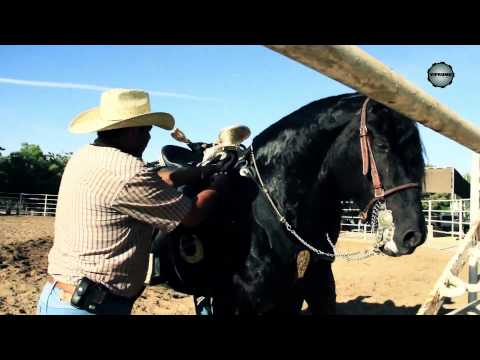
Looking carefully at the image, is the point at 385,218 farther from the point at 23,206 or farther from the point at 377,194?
the point at 23,206

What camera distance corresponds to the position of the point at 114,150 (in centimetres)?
183

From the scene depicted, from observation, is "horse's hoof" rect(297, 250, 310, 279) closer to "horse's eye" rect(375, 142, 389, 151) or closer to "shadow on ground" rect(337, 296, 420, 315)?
"horse's eye" rect(375, 142, 389, 151)

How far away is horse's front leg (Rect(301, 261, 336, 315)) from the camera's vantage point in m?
2.86

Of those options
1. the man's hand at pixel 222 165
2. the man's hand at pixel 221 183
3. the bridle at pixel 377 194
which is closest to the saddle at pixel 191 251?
the man's hand at pixel 222 165

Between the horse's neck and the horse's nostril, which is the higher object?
the horse's neck

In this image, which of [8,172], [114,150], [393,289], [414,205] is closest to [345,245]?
[393,289]

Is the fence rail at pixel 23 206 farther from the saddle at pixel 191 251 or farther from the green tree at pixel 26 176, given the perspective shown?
the saddle at pixel 191 251

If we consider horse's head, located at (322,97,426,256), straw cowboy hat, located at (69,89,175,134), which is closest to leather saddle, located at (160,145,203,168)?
straw cowboy hat, located at (69,89,175,134)

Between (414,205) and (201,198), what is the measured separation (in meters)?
1.15

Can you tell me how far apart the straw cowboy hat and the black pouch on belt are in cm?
71

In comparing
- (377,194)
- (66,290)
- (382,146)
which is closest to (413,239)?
(377,194)

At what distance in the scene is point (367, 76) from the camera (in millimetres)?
1209
